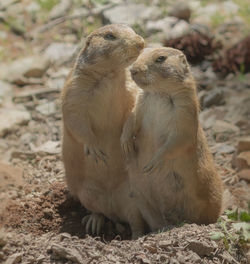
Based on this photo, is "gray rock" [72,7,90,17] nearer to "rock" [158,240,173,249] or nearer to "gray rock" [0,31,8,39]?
"gray rock" [0,31,8,39]

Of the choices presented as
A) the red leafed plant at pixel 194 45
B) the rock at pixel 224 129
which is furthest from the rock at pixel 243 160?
the red leafed plant at pixel 194 45

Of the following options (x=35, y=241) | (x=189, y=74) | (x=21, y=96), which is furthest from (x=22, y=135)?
(x=189, y=74)

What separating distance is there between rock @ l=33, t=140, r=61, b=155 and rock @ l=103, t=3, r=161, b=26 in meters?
3.11

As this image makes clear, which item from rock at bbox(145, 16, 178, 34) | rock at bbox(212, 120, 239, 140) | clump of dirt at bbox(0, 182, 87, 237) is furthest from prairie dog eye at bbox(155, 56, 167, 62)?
rock at bbox(145, 16, 178, 34)

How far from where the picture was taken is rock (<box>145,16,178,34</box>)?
9.67 meters

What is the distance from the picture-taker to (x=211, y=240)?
4434mm

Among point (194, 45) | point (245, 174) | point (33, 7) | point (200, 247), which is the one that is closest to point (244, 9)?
point (194, 45)

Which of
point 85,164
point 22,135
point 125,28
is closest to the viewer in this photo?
point 125,28

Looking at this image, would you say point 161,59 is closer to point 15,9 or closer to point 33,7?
point 33,7

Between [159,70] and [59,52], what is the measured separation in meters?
5.13

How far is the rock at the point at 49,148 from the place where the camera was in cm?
692

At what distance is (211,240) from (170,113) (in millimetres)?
1168

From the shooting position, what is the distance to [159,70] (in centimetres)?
454

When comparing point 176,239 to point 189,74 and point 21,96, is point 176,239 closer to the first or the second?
point 189,74
